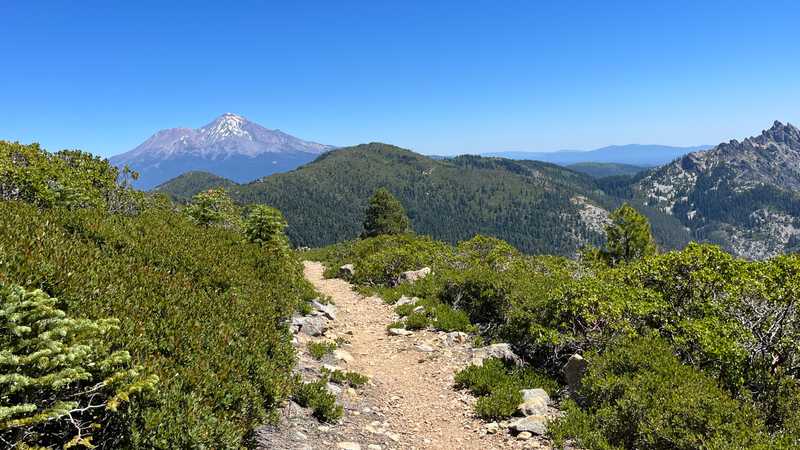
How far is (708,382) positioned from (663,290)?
387 centimetres

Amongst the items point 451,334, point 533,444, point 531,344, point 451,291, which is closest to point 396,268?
point 451,291

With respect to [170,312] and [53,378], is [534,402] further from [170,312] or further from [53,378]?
[53,378]

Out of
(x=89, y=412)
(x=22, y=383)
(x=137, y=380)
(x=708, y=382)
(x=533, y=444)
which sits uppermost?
(x=22, y=383)

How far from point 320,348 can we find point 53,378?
327 inches

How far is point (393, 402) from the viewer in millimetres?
10250

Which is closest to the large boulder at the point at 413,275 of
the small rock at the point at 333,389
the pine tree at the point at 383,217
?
the small rock at the point at 333,389

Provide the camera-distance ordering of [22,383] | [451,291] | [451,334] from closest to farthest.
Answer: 1. [22,383]
2. [451,334]
3. [451,291]

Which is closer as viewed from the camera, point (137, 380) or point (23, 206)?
point (137, 380)

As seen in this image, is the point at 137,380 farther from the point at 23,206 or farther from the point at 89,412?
the point at 23,206

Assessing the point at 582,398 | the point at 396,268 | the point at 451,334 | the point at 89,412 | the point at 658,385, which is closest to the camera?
the point at 89,412

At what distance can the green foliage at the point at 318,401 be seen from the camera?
27.9ft

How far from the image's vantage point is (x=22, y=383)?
3674 mm

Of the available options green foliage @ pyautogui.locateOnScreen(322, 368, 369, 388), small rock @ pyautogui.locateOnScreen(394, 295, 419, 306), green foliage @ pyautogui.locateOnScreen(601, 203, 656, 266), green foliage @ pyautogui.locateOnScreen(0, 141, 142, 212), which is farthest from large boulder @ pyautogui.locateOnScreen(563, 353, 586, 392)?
green foliage @ pyautogui.locateOnScreen(601, 203, 656, 266)

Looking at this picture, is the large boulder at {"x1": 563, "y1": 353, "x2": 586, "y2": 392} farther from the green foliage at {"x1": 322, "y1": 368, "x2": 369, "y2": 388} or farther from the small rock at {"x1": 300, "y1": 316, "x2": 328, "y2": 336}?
the small rock at {"x1": 300, "y1": 316, "x2": 328, "y2": 336}
